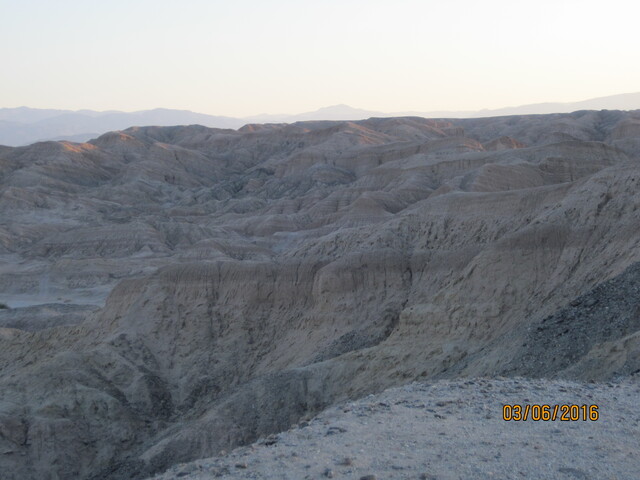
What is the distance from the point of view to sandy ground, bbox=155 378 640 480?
9828 mm

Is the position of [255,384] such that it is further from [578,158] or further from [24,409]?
[578,158]

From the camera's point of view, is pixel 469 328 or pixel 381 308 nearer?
pixel 469 328

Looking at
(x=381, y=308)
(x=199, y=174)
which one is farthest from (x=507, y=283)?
(x=199, y=174)

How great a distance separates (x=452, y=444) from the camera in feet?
35.2

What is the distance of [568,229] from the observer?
1000 inches

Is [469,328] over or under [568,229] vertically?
under

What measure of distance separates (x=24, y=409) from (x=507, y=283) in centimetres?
1492

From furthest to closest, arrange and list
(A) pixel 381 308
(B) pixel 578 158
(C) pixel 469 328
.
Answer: (B) pixel 578 158
(A) pixel 381 308
(C) pixel 469 328
